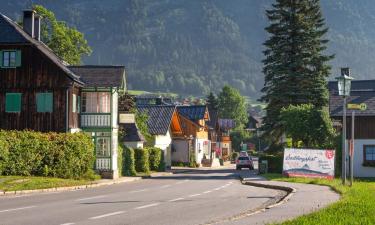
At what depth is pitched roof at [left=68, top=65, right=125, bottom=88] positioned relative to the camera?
1668 inches

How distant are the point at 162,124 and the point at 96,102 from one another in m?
28.9

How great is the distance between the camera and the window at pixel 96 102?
1708 inches

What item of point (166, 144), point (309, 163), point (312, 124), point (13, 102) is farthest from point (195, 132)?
point (309, 163)

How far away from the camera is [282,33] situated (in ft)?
181

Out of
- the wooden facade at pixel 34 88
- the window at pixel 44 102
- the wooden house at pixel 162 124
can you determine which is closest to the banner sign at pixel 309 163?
the wooden facade at pixel 34 88

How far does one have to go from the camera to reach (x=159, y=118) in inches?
2886

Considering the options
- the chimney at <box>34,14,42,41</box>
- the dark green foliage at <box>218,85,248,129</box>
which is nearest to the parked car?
the chimney at <box>34,14,42,41</box>

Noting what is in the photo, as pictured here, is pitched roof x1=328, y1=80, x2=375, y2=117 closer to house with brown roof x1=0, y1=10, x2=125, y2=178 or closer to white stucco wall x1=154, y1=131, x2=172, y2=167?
house with brown roof x1=0, y1=10, x2=125, y2=178

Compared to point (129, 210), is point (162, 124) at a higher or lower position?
higher

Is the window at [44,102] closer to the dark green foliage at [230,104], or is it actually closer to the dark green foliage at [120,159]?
the dark green foliage at [120,159]

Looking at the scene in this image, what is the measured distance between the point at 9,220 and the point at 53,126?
25.9m

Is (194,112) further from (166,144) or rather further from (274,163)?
(274,163)

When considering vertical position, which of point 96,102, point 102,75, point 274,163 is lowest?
point 274,163

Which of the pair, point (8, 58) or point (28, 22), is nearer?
point (8, 58)
